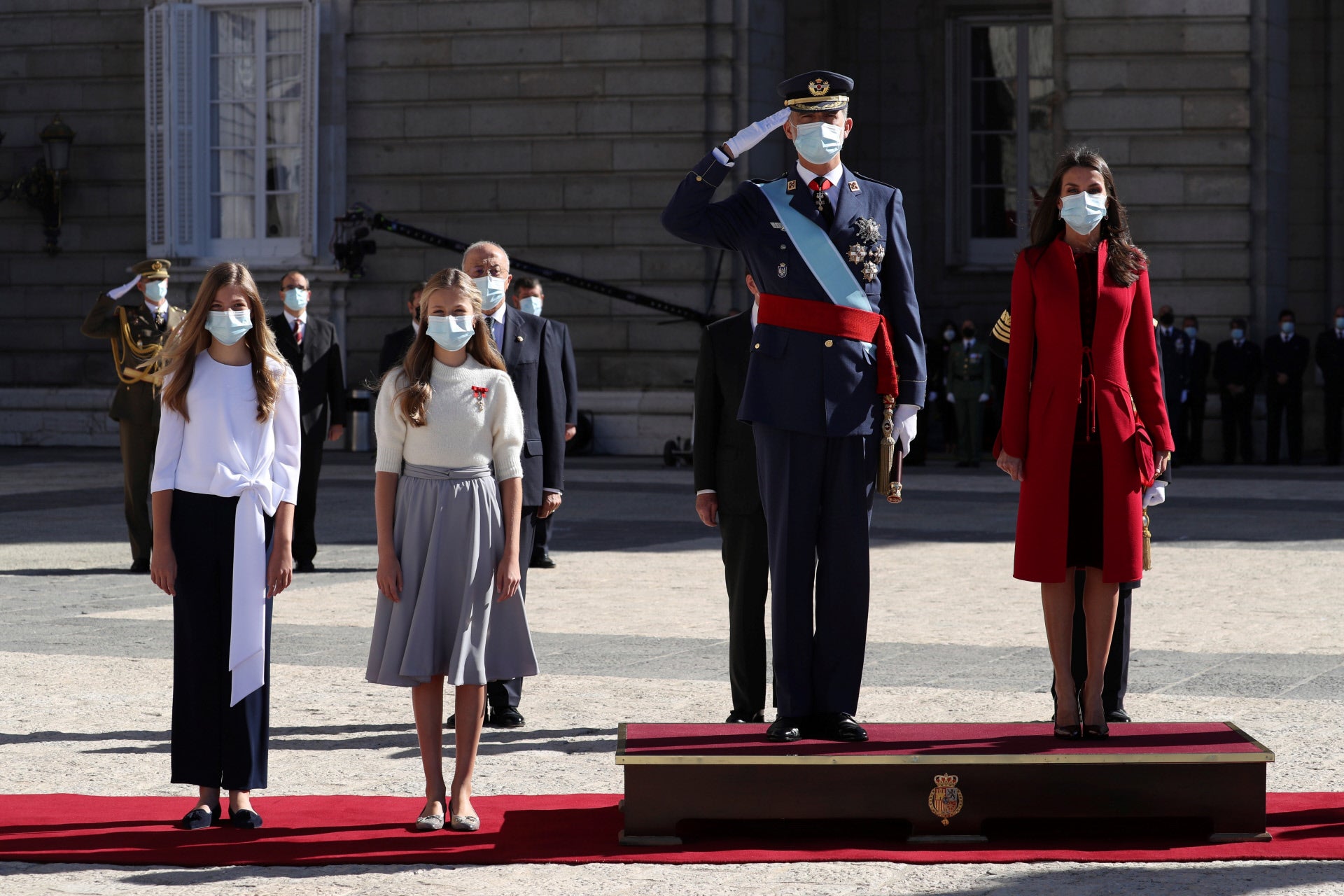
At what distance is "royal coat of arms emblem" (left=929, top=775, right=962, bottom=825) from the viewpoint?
17.1 ft

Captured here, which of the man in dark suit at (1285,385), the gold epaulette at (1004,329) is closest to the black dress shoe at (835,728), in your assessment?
the gold epaulette at (1004,329)

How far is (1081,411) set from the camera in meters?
5.56

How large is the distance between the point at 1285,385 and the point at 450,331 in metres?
16.0

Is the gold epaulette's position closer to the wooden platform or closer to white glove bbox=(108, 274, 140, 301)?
the wooden platform

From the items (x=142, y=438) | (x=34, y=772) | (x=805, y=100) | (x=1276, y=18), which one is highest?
(x=1276, y=18)

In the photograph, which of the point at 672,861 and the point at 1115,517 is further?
the point at 1115,517

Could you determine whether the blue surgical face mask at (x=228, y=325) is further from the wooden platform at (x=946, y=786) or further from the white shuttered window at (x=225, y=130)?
the white shuttered window at (x=225, y=130)

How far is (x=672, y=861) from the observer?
509 cm

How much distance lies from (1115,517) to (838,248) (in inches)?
42.0

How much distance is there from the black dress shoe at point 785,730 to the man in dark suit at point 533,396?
1825 millimetres

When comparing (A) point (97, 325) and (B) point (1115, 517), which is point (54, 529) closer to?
(A) point (97, 325)

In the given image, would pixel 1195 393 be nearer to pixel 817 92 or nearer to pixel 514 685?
pixel 514 685

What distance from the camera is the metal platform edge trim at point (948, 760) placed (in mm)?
5168

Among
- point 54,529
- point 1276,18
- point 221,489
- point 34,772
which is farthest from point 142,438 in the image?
point 1276,18
